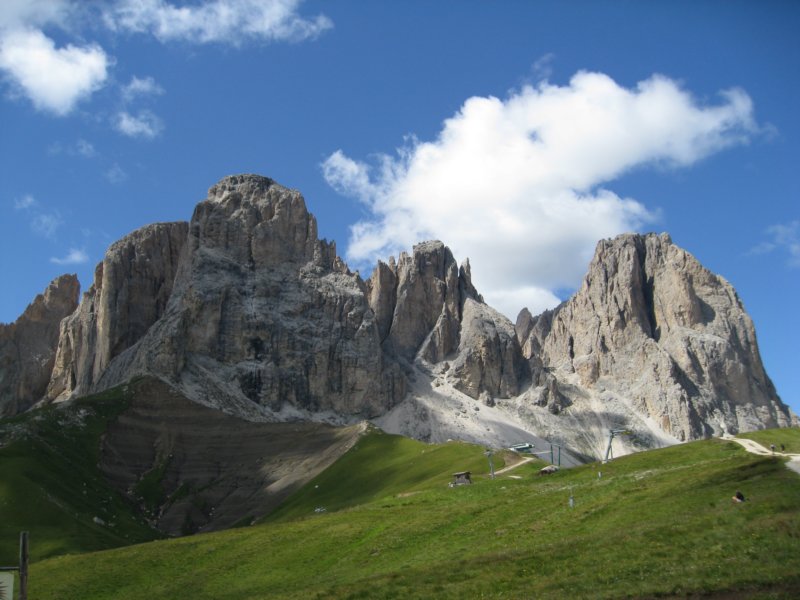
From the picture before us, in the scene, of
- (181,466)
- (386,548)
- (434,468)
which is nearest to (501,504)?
(386,548)

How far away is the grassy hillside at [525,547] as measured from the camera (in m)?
39.7

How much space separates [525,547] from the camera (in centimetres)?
5038

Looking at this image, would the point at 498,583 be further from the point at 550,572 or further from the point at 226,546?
the point at 226,546

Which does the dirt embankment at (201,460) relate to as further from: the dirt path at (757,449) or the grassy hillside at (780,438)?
the dirt path at (757,449)

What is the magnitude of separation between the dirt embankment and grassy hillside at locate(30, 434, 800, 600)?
Answer: 289 feet

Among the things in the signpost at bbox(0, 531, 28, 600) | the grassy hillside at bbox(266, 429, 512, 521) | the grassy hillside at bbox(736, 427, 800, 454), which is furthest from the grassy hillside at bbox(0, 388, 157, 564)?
the grassy hillside at bbox(736, 427, 800, 454)

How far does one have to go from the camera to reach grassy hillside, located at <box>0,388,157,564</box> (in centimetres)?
11088

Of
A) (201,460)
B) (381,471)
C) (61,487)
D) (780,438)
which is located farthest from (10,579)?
(201,460)

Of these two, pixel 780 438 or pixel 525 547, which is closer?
pixel 525 547

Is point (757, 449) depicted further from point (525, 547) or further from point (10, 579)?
point (10, 579)

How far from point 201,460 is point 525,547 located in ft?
478

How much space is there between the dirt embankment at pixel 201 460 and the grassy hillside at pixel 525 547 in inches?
3465

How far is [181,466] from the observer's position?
7215 inches

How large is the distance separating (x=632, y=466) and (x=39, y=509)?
79.8 metres
